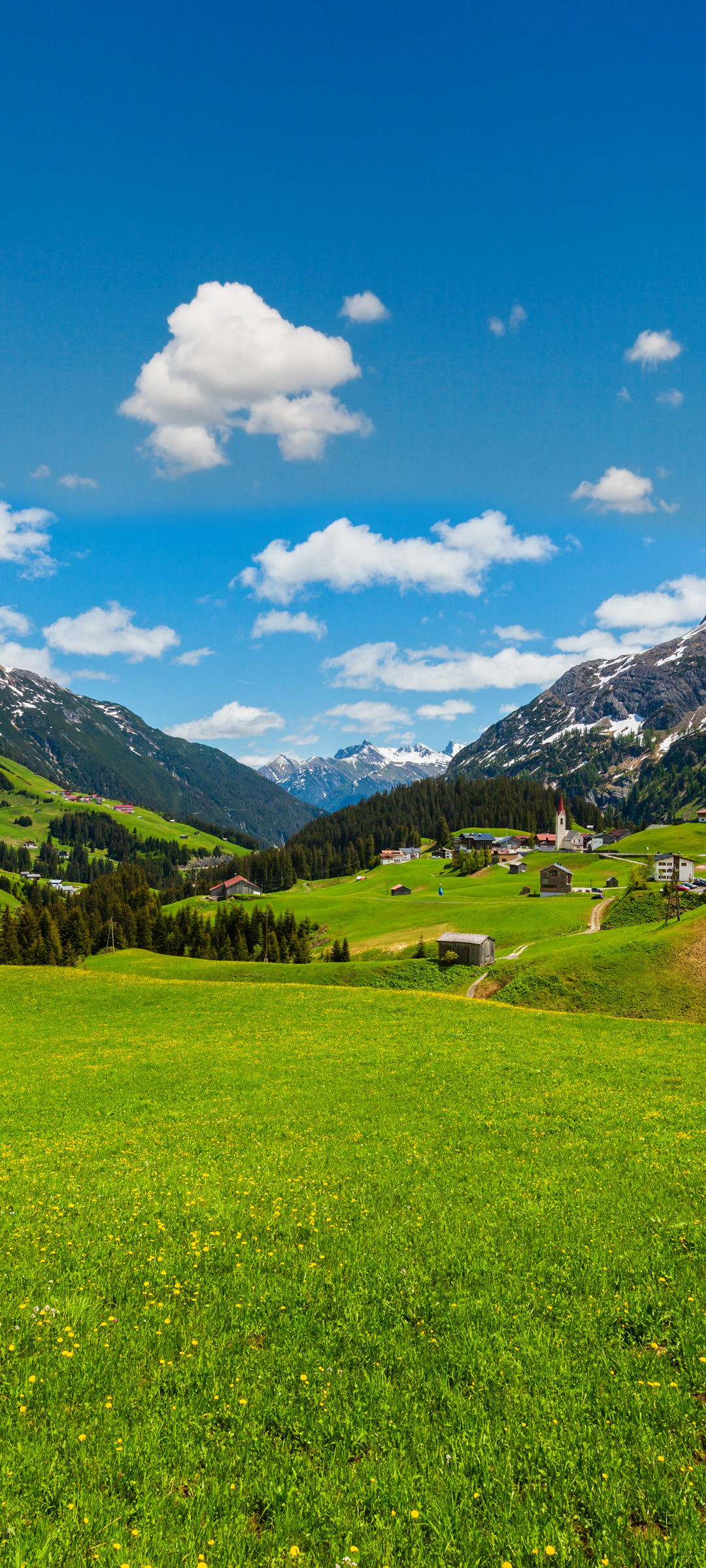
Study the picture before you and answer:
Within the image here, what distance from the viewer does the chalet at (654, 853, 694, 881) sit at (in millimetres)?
113688

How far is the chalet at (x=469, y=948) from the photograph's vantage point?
72688mm

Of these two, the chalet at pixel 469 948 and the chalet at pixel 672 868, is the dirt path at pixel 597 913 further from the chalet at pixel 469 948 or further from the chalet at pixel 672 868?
the chalet at pixel 469 948

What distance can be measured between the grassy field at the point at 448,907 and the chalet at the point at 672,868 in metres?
7.61

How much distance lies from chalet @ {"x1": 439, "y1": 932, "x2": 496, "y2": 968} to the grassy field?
11.0 meters

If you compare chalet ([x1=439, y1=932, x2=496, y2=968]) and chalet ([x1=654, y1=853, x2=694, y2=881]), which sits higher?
chalet ([x1=654, y1=853, x2=694, y2=881])

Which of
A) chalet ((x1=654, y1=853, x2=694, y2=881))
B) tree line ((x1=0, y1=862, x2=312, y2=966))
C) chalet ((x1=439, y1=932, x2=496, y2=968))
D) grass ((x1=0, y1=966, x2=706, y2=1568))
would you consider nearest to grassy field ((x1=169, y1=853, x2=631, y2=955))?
chalet ((x1=654, y1=853, x2=694, y2=881))

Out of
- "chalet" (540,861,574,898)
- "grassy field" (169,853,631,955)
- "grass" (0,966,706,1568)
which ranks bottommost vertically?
"grassy field" (169,853,631,955)

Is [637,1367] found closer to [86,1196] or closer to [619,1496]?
[619,1496]

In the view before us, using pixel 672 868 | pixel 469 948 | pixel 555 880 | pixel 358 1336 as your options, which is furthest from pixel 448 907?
pixel 358 1336

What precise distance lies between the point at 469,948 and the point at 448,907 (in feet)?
171

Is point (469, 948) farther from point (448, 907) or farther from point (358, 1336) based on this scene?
point (358, 1336)

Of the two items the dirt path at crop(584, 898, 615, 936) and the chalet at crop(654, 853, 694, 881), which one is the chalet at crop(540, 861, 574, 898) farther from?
the dirt path at crop(584, 898, 615, 936)

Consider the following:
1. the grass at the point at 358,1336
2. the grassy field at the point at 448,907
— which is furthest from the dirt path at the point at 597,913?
the grass at the point at 358,1336

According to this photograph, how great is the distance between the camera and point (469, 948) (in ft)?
241
